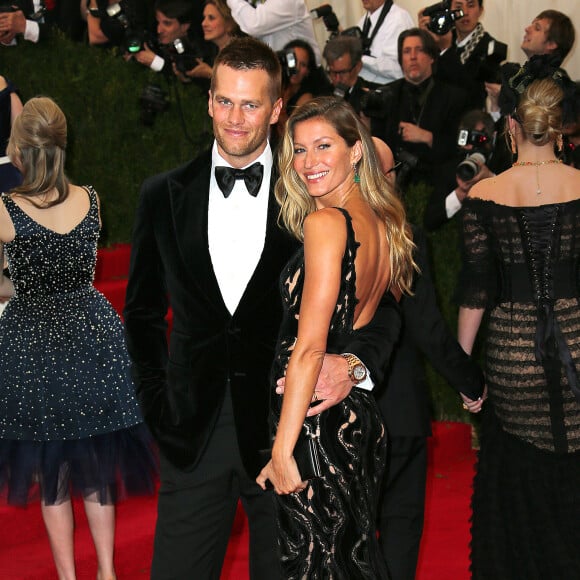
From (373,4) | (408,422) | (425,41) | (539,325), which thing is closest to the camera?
(408,422)

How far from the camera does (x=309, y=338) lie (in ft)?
8.71

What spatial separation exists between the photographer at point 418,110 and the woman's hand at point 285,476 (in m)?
4.09

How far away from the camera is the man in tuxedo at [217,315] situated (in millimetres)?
2994

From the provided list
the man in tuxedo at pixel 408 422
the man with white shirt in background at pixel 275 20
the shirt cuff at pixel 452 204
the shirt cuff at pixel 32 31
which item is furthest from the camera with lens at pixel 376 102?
the man in tuxedo at pixel 408 422

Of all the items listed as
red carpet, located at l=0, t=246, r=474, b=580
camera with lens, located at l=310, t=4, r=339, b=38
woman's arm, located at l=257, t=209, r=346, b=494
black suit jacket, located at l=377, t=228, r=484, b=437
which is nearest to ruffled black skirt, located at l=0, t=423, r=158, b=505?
red carpet, located at l=0, t=246, r=474, b=580

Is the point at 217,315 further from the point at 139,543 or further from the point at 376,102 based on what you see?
the point at 376,102

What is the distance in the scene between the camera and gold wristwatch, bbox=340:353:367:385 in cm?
277

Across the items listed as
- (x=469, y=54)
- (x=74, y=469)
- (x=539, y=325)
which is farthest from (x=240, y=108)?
(x=469, y=54)

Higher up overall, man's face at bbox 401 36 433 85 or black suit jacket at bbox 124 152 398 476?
man's face at bbox 401 36 433 85

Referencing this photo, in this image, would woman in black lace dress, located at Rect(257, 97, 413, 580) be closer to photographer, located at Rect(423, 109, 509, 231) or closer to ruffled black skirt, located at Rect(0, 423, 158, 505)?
ruffled black skirt, located at Rect(0, 423, 158, 505)

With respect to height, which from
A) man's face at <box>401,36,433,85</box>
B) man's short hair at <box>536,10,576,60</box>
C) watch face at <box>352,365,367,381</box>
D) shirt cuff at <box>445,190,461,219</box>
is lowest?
watch face at <box>352,365,367,381</box>

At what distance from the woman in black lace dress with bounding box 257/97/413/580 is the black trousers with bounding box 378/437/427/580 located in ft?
1.87

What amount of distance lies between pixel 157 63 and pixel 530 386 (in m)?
4.90

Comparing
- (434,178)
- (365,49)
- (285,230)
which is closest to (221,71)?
(285,230)
